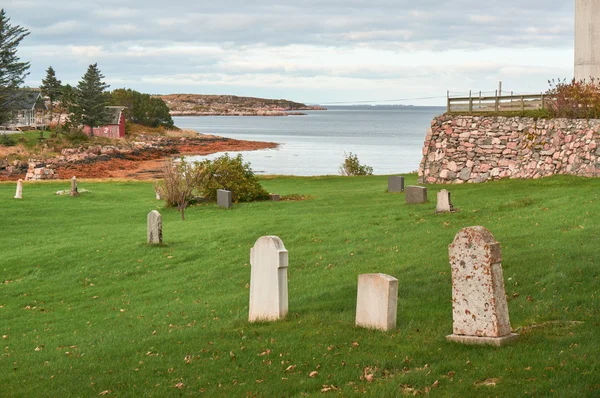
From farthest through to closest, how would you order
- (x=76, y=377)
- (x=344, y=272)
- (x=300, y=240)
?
(x=300, y=240), (x=344, y=272), (x=76, y=377)

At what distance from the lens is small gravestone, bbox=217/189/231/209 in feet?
112

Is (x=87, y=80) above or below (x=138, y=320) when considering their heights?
above

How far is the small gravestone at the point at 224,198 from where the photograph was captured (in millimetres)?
34062

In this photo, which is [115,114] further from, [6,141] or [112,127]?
[6,141]

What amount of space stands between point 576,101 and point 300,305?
28.8 meters

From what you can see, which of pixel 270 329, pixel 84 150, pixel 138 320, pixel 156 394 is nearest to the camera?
pixel 156 394

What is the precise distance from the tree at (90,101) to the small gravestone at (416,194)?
93202mm

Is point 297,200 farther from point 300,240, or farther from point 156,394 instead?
point 156,394

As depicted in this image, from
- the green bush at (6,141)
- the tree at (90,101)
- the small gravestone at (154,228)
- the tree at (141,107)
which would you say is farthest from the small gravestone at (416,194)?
the tree at (141,107)

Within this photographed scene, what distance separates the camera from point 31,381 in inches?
398

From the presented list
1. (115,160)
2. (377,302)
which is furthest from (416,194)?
(115,160)

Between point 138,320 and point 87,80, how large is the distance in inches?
4199

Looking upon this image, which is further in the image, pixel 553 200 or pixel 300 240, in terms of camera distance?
pixel 553 200

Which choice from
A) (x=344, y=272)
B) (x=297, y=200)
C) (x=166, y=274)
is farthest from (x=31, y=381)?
(x=297, y=200)
